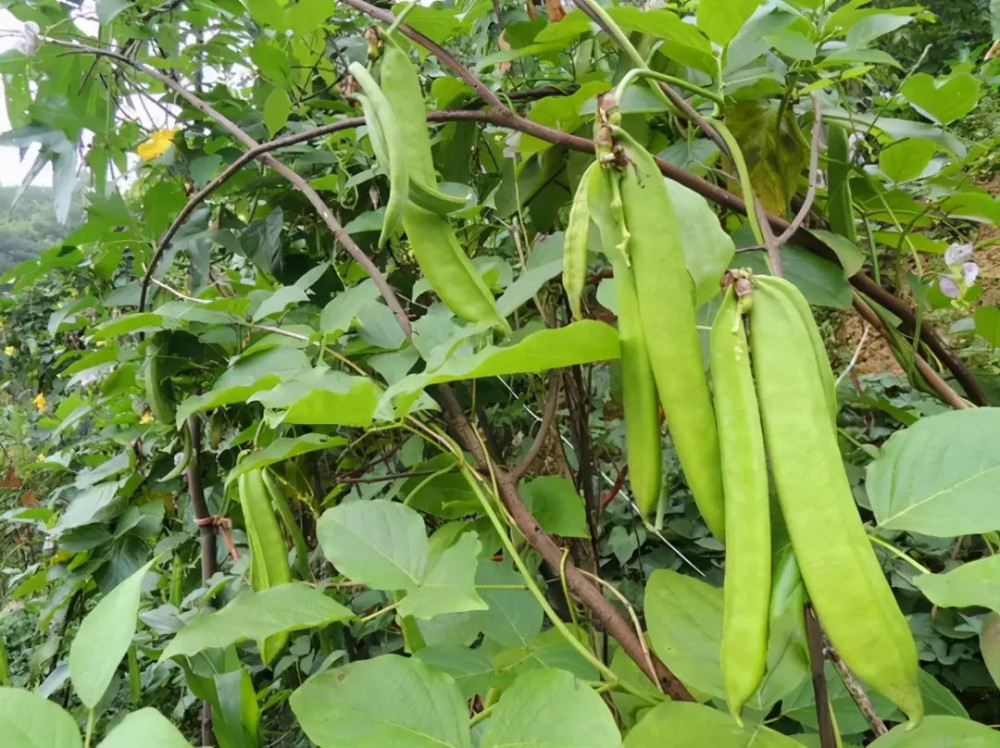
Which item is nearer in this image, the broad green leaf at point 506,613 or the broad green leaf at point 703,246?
the broad green leaf at point 703,246

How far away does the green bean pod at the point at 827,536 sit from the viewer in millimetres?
284

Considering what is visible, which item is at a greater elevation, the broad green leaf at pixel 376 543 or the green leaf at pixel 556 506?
the broad green leaf at pixel 376 543

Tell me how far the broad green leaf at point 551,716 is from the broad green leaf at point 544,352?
0.52ft

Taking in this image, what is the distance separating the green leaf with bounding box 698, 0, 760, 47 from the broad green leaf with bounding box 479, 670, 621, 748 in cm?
48

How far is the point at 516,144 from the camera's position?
702mm

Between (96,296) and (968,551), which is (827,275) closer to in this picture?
(968,551)

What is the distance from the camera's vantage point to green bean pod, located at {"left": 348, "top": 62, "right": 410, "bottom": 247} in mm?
455

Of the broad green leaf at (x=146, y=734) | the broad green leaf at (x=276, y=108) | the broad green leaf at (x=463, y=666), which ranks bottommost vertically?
the broad green leaf at (x=463, y=666)

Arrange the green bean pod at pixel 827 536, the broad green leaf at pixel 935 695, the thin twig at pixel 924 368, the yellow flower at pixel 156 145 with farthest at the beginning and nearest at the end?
the yellow flower at pixel 156 145 < the thin twig at pixel 924 368 < the broad green leaf at pixel 935 695 < the green bean pod at pixel 827 536

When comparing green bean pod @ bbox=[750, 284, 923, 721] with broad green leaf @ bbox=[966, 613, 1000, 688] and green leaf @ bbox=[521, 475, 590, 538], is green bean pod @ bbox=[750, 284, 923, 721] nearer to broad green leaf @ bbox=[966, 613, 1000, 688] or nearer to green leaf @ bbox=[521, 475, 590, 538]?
broad green leaf @ bbox=[966, 613, 1000, 688]

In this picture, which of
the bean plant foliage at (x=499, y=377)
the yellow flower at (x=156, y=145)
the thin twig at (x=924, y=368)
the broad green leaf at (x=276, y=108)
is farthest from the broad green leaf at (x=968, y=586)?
the yellow flower at (x=156, y=145)

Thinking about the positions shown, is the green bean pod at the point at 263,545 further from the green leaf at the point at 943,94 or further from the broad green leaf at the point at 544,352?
the green leaf at the point at 943,94

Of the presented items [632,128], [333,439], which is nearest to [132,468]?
[333,439]

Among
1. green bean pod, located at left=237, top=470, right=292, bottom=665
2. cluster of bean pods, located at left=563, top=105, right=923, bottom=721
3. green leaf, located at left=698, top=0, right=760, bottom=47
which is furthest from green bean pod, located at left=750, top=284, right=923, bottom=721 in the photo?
green bean pod, located at left=237, top=470, right=292, bottom=665
